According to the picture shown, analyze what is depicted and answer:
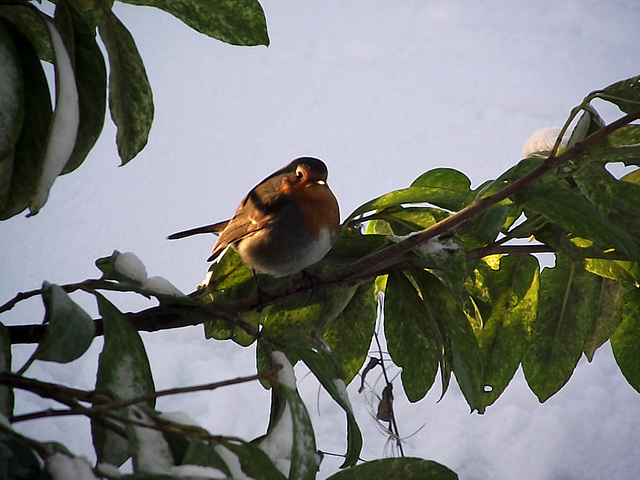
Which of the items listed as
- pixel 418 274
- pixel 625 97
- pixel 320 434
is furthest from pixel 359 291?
pixel 320 434

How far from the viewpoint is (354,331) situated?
80 cm

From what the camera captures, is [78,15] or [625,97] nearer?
[78,15]

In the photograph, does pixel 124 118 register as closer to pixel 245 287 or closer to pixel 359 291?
pixel 245 287

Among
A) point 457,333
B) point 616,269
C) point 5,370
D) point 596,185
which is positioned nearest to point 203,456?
point 5,370

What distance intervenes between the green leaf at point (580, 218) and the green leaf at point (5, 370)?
0.47 metres

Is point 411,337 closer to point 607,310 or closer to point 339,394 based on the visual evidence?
point 339,394

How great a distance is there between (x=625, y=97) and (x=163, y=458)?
557 mm

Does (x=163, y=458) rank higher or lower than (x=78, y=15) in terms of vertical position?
lower

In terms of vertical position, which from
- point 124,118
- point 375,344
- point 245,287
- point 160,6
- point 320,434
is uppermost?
point 160,6

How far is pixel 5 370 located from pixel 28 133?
0.19 m

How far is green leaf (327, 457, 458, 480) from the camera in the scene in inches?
18.2

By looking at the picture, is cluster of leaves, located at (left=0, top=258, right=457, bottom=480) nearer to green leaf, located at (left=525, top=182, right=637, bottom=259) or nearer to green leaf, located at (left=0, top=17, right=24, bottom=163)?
green leaf, located at (left=0, top=17, right=24, bottom=163)

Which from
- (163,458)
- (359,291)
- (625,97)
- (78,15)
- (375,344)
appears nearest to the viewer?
(163,458)

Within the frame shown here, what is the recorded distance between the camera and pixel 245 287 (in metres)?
0.73
